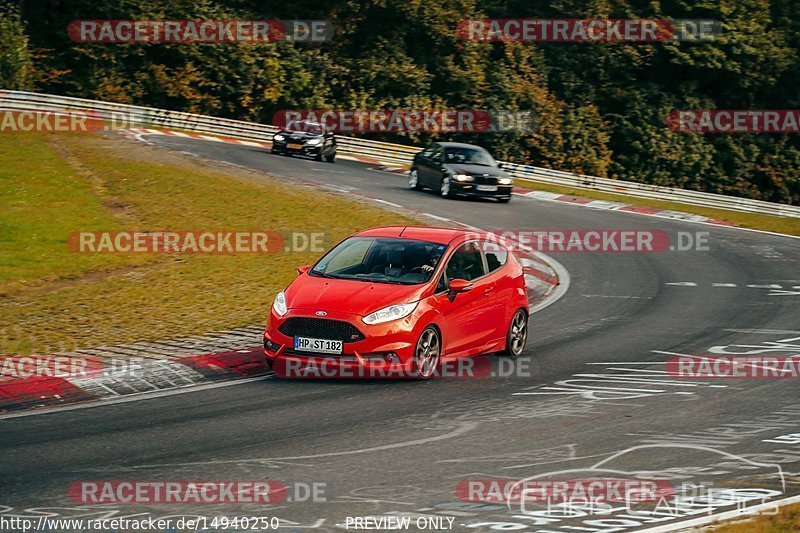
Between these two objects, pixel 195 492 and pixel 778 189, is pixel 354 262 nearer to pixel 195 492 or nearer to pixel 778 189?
pixel 195 492

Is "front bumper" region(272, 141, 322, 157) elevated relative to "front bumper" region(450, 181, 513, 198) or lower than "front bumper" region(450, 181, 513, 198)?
elevated

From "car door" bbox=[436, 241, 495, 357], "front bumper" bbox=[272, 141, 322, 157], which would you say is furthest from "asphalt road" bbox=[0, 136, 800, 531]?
"front bumper" bbox=[272, 141, 322, 157]

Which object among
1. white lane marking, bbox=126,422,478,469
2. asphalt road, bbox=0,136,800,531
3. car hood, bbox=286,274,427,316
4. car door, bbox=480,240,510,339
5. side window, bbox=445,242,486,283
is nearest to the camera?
asphalt road, bbox=0,136,800,531

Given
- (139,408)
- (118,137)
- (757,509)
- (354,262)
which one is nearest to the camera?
(757,509)

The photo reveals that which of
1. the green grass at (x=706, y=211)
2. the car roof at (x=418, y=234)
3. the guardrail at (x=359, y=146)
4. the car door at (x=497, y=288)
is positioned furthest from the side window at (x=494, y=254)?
the guardrail at (x=359, y=146)

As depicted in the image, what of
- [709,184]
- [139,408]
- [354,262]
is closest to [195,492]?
[139,408]

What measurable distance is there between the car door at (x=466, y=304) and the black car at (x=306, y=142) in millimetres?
27014

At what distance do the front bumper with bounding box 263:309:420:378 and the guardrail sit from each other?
31.1 meters

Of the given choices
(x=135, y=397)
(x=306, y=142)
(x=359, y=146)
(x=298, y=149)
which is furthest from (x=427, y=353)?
(x=359, y=146)

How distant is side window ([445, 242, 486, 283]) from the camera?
13.8 metres

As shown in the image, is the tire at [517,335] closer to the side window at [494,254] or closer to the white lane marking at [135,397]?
the side window at [494,254]

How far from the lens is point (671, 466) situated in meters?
9.18

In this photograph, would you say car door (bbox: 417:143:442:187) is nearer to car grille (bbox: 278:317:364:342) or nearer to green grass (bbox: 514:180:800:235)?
green grass (bbox: 514:180:800:235)

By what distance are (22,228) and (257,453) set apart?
1393 centimetres
